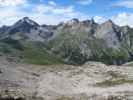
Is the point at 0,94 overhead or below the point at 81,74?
overhead

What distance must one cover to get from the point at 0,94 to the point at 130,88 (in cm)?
4703

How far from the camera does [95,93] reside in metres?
96.4

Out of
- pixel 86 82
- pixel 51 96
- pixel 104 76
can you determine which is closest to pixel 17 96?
pixel 51 96

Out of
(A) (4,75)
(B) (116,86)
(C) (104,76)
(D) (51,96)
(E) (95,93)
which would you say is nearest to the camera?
(D) (51,96)

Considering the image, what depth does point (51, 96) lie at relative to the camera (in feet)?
294

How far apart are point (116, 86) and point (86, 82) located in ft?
58.6

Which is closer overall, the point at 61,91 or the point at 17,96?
the point at 17,96

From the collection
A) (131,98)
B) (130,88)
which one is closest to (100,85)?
(130,88)

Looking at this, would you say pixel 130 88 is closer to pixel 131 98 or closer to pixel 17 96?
pixel 131 98

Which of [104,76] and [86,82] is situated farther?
[104,76]

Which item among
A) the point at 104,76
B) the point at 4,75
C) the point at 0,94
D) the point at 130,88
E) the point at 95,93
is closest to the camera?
the point at 0,94

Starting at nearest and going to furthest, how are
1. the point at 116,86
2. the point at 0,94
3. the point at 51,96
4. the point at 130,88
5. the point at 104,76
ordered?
the point at 0,94 → the point at 51,96 → the point at 130,88 → the point at 116,86 → the point at 104,76

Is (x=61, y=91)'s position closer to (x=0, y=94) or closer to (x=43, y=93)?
(x=43, y=93)

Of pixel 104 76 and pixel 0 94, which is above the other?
pixel 0 94
